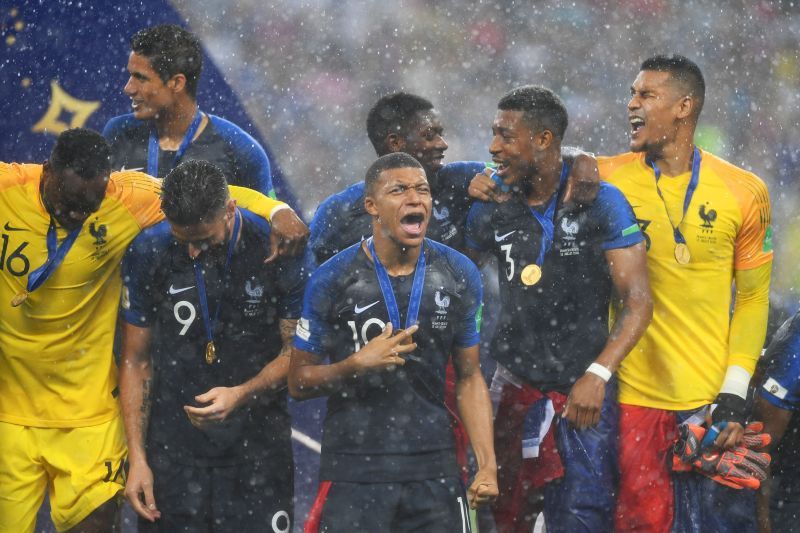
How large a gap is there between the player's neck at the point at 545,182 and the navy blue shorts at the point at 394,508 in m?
1.34

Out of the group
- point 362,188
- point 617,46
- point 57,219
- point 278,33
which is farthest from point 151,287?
point 617,46

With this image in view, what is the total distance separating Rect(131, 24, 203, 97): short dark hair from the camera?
588 centimetres

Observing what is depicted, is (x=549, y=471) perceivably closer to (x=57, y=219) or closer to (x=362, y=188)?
(x=362, y=188)

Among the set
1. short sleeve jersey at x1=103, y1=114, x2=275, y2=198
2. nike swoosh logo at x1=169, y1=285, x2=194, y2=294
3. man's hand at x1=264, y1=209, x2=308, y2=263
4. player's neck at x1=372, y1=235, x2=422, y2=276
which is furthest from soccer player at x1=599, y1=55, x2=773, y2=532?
nike swoosh logo at x1=169, y1=285, x2=194, y2=294

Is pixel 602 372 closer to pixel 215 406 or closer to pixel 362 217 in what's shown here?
pixel 362 217

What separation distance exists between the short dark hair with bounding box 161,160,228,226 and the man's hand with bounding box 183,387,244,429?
65cm

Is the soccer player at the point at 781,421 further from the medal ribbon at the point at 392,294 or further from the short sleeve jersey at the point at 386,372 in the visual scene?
the medal ribbon at the point at 392,294

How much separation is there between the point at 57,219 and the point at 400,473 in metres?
1.61

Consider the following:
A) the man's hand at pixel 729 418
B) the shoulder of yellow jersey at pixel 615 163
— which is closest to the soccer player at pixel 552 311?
the shoulder of yellow jersey at pixel 615 163

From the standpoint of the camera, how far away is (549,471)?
552 cm

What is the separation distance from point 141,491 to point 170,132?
1534 millimetres

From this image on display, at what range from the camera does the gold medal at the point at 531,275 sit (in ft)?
18.1

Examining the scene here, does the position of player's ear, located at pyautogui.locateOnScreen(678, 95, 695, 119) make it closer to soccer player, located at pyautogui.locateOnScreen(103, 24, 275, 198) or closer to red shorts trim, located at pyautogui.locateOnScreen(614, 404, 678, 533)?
red shorts trim, located at pyautogui.locateOnScreen(614, 404, 678, 533)

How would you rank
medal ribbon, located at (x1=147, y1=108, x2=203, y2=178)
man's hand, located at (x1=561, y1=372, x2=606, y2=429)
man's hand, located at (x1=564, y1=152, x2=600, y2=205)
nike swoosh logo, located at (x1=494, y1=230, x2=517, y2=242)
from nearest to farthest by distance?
man's hand, located at (x1=561, y1=372, x2=606, y2=429) < man's hand, located at (x1=564, y1=152, x2=600, y2=205) < nike swoosh logo, located at (x1=494, y1=230, x2=517, y2=242) < medal ribbon, located at (x1=147, y1=108, x2=203, y2=178)
